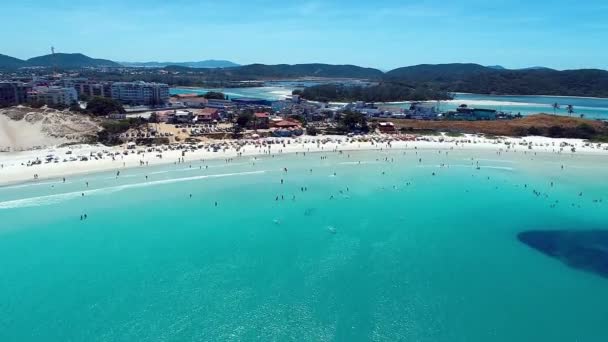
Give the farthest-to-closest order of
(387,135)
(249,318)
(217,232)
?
(387,135) < (217,232) < (249,318)

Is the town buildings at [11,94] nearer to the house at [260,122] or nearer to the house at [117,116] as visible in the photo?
the house at [117,116]

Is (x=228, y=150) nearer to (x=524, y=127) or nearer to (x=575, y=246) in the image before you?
(x=575, y=246)

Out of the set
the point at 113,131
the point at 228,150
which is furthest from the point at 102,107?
the point at 228,150

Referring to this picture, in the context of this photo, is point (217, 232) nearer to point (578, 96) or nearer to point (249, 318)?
point (249, 318)

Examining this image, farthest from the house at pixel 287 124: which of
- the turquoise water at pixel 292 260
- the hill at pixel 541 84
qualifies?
the hill at pixel 541 84

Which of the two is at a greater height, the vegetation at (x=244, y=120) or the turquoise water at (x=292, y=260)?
the vegetation at (x=244, y=120)

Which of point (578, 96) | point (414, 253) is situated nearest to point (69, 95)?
point (414, 253)
